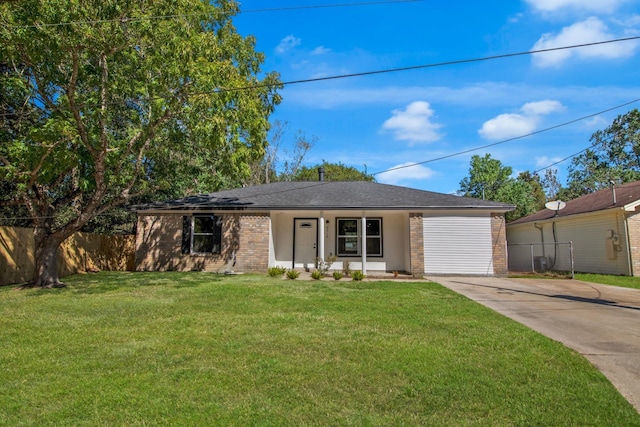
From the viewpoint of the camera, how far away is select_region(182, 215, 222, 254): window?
47.6ft

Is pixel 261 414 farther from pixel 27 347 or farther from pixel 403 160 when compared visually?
pixel 403 160

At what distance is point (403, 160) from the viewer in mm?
19297

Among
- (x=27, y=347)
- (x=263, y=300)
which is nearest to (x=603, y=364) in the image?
(x=263, y=300)

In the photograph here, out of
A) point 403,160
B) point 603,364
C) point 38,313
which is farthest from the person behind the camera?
point 403,160

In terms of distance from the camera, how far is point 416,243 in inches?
541

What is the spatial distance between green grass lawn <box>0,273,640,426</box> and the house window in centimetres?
813

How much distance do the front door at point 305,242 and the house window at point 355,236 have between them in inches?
38.7

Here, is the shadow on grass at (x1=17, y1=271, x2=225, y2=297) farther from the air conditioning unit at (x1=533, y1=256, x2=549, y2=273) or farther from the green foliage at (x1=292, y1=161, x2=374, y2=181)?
the green foliage at (x1=292, y1=161, x2=374, y2=181)

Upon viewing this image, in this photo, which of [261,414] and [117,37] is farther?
[117,37]

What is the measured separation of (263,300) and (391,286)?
13.2 feet

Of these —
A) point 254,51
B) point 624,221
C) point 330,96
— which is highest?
point 254,51

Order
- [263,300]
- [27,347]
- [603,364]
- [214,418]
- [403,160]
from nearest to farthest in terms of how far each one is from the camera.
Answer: [214,418], [603,364], [27,347], [263,300], [403,160]

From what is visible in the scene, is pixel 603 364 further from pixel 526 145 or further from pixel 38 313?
pixel 526 145

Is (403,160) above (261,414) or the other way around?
above
